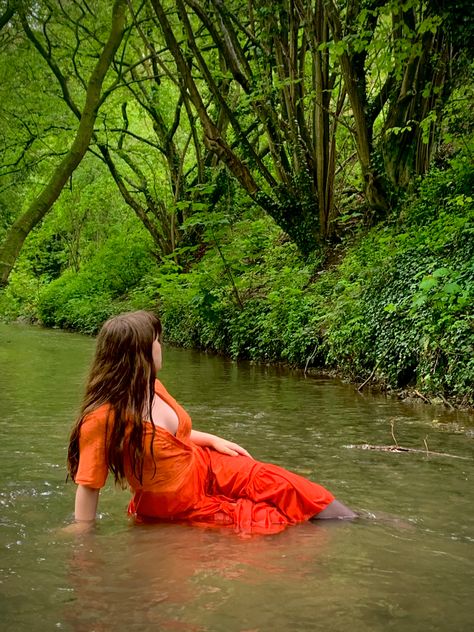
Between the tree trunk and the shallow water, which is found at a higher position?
the tree trunk

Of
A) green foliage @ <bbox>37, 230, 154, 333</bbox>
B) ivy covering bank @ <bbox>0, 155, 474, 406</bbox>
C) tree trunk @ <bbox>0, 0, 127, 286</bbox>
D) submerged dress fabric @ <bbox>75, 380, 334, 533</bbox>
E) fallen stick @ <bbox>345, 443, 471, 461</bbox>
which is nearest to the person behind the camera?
submerged dress fabric @ <bbox>75, 380, 334, 533</bbox>

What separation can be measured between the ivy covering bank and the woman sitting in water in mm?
4491

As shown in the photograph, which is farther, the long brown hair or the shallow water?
the long brown hair

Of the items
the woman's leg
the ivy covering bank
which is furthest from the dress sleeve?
the ivy covering bank

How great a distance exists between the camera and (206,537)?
3.68 m

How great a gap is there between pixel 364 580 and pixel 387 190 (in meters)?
11.0

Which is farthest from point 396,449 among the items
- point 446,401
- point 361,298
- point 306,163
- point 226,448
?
point 306,163

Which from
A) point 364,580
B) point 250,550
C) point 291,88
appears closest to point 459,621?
point 364,580

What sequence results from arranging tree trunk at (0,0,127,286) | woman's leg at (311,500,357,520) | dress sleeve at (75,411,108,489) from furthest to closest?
tree trunk at (0,0,127,286) → woman's leg at (311,500,357,520) → dress sleeve at (75,411,108,489)

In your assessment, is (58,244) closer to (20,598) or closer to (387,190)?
(387,190)

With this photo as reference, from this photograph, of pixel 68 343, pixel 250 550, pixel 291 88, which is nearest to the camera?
pixel 250 550

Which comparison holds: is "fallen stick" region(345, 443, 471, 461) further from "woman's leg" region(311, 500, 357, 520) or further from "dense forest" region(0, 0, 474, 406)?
"woman's leg" region(311, 500, 357, 520)

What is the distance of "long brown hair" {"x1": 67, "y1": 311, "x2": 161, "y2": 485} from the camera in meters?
3.63

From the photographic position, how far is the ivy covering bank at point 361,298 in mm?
8516
